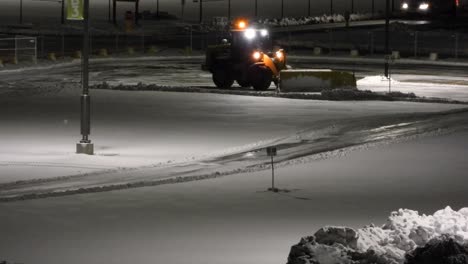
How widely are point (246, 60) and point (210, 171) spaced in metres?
20.6

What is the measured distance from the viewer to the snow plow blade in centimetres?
3859

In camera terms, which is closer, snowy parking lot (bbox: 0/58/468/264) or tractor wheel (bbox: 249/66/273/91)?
snowy parking lot (bbox: 0/58/468/264)

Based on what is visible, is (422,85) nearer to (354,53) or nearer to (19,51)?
(354,53)

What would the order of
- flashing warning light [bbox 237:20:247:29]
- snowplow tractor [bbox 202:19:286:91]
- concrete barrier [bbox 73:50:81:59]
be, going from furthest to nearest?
concrete barrier [bbox 73:50:81:59] → flashing warning light [bbox 237:20:247:29] → snowplow tractor [bbox 202:19:286:91]

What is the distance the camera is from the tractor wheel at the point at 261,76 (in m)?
39.8

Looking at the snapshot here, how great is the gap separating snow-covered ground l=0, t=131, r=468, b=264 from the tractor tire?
64.2ft

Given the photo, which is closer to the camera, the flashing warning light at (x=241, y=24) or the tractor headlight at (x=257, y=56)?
the tractor headlight at (x=257, y=56)

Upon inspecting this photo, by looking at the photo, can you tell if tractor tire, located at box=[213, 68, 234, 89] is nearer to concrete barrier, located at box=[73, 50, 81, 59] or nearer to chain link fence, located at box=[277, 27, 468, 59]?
concrete barrier, located at box=[73, 50, 81, 59]

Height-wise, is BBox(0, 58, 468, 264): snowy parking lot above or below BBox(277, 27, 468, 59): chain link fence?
below

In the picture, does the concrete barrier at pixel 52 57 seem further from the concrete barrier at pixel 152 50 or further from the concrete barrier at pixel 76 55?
the concrete barrier at pixel 152 50

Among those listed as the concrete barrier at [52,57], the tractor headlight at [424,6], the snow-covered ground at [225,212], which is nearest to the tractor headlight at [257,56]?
the concrete barrier at [52,57]

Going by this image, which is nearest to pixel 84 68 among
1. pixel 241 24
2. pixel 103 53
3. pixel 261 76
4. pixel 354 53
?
pixel 261 76

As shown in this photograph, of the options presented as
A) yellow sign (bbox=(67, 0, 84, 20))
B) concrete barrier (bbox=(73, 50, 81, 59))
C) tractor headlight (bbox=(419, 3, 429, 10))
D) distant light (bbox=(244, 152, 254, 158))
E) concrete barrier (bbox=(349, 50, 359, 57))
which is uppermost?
tractor headlight (bbox=(419, 3, 429, 10))

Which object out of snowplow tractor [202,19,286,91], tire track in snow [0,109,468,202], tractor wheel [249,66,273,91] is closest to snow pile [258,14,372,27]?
snowplow tractor [202,19,286,91]
